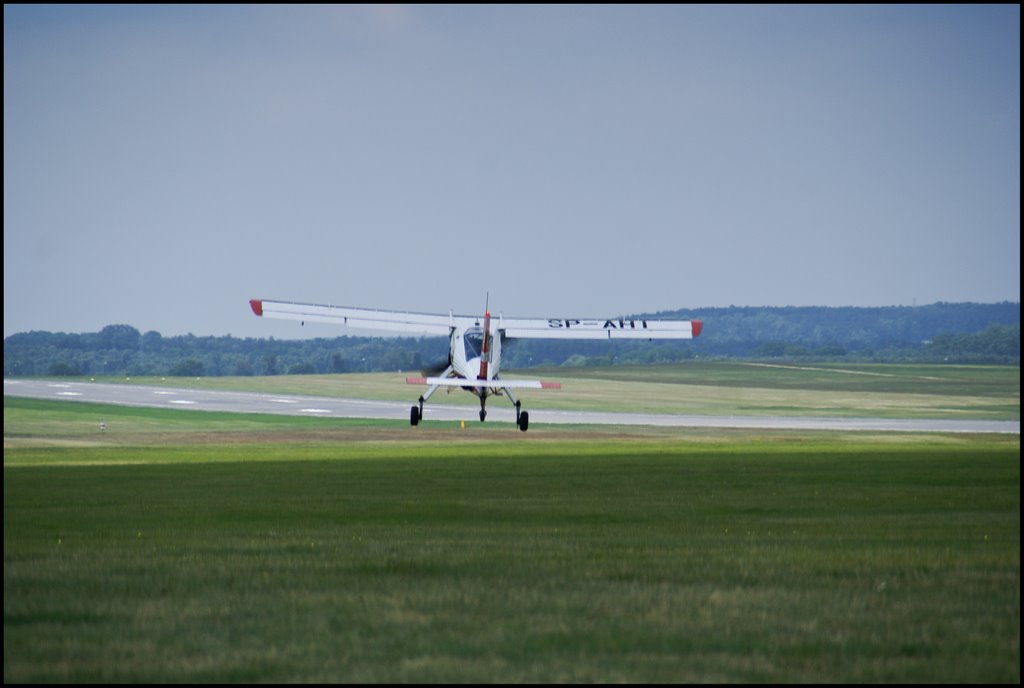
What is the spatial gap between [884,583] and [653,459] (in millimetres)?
32108

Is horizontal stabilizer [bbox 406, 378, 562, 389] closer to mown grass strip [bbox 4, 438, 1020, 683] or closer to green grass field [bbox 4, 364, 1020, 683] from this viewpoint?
green grass field [bbox 4, 364, 1020, 683]

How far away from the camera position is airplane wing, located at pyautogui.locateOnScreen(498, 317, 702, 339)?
181 feet

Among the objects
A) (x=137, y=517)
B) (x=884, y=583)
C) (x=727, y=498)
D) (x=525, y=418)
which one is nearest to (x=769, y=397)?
(x=525, y=418)

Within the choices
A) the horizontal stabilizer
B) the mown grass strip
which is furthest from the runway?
the mown grass strip

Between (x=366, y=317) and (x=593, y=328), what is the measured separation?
9378mm

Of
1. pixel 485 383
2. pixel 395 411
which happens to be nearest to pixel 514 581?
pixel 485 383

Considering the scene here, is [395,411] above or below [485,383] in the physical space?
below

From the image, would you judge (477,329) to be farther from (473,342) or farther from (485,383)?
(485,383)

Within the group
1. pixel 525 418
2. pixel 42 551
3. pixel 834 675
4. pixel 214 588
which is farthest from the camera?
pixel 525 418

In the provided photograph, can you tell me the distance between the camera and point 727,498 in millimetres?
27219

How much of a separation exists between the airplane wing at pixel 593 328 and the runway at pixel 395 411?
60.0ft

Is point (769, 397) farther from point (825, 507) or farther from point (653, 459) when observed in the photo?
point (825, 507)

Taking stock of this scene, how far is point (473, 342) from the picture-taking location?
49.7 m

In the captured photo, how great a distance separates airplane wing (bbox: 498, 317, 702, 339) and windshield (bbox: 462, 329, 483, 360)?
4.76 meters
